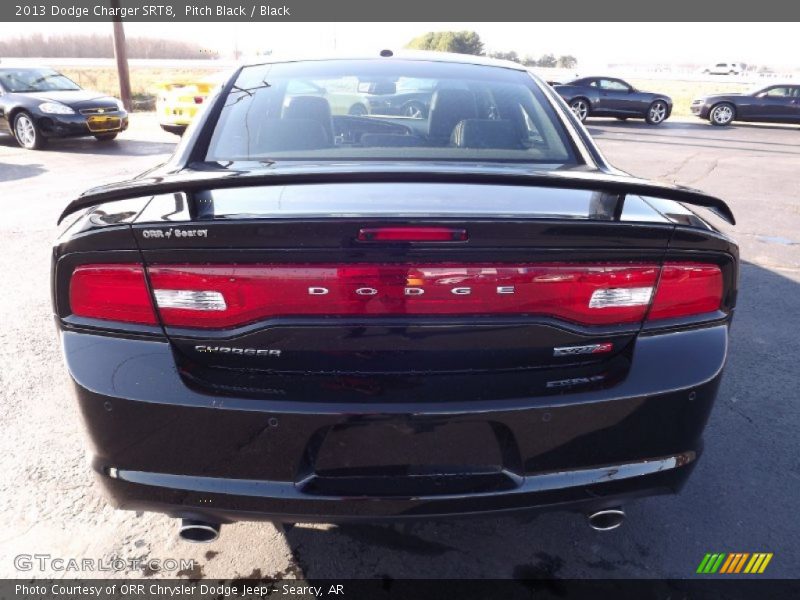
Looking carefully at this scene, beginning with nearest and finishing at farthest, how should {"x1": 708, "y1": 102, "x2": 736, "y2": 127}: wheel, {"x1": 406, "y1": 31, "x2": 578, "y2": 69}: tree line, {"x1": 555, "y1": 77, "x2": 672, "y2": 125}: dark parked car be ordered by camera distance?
1. {"x1": 555, "y1": 77, "x2": 672, "y2": 125}: dark parked car
2. {"x1": 708, "y1": 102, "x2": 736, "y2": 127}: wheel
3. {"x1": 406, "y1": 31, "x2": 578, "y2": 69}: tree line

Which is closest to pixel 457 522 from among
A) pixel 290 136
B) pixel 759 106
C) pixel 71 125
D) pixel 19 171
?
pixel 290 136

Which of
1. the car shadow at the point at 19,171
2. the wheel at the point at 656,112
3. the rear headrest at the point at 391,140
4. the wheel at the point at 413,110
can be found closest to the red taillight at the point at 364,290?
the rear headrest at the point at 391,140

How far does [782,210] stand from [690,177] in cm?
232

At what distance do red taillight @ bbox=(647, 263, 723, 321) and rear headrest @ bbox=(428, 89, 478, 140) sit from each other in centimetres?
121

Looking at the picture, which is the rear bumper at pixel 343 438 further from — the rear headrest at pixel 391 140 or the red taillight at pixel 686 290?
the rear headrest at pixel 391 140

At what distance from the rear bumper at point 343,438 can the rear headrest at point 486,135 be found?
1.17 meters

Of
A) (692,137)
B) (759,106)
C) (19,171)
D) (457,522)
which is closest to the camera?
(457,522)

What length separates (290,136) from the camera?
2.46 metres

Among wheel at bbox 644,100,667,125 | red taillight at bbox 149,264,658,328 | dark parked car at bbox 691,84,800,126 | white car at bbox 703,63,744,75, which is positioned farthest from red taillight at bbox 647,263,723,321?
white car at bbox 703,63,744,75

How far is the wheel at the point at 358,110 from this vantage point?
2.97 meters

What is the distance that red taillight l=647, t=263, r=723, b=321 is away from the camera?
1.67m

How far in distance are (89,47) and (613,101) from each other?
204 feet

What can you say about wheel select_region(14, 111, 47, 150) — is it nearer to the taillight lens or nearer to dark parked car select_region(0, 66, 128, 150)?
dark parked car select_region(0, 66, 128, 150)

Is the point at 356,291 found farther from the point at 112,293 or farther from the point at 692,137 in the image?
the point at 692,137
